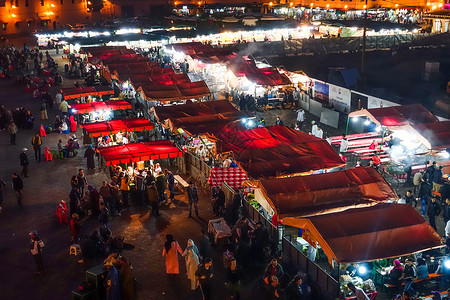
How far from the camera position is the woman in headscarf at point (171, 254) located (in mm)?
12719

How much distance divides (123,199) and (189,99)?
31.9 feet

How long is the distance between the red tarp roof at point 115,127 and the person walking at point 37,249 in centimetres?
845

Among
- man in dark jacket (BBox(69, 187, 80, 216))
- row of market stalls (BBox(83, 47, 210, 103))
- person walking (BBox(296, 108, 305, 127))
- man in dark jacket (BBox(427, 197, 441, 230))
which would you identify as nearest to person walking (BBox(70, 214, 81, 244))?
man in dark jacket (BBox(69, 187, 80, 216))

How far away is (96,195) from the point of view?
16.5 meters

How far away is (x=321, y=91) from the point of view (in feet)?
99.4

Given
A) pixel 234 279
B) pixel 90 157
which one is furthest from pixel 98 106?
pixel 234 279

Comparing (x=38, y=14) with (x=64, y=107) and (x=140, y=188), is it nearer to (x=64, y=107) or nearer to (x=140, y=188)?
(x=64, y=107)

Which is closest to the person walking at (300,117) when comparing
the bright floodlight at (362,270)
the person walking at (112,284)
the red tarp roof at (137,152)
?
the red tarp roof at (137,152)

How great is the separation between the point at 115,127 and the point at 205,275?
1174 cm

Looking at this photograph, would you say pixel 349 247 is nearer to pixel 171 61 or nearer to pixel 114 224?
pixel 114 224

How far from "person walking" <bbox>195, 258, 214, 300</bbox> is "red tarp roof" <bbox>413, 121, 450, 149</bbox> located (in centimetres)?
1070

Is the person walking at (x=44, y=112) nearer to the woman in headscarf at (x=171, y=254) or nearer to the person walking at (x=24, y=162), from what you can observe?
the person walking at (x=24, y=162)

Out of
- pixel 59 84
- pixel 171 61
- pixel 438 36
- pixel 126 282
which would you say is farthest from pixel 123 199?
pixel 438 36

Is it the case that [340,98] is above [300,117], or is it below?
above
